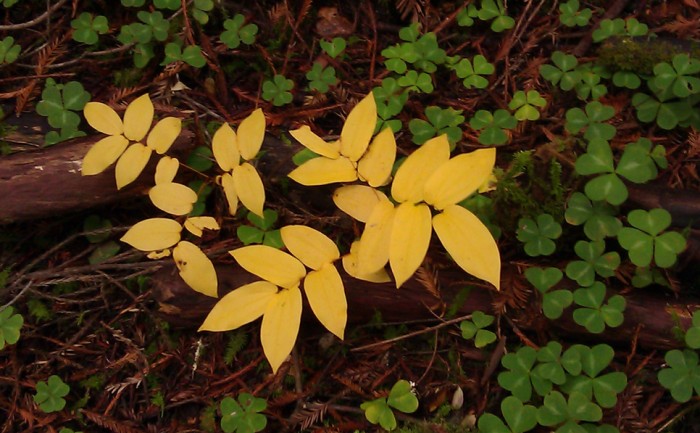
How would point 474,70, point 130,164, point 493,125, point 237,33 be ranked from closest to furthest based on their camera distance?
point 130,164 → point 493,125 → point 474,70 → point 237,33

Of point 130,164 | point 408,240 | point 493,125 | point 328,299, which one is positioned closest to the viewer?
point 408,240

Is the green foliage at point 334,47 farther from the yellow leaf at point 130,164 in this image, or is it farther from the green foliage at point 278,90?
the yellow leaf at point 130,164

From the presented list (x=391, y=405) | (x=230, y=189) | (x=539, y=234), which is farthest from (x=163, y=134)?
(x=539, y=234)

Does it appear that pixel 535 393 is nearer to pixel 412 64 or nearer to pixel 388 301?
pixel 388 301

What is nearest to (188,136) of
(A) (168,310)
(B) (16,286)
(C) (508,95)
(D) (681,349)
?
(A) (168,310)

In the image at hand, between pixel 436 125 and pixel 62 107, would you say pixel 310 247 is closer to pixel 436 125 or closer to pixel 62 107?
pixel 436 125
